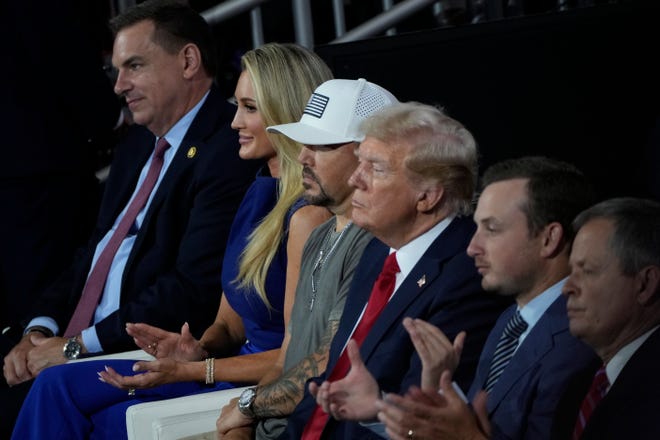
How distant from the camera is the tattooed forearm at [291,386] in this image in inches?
127

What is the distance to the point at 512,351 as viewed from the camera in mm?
2658

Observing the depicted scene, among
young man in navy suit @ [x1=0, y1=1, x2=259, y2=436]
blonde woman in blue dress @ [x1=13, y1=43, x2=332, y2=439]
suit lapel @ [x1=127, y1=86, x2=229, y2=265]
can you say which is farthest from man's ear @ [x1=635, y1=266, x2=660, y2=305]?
suit lapel @ [x1=127, y1=86, x2=229, y2=265]

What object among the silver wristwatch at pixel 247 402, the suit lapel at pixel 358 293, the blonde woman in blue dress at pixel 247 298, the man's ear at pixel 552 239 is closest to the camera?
the man's ear at pixel 552 239

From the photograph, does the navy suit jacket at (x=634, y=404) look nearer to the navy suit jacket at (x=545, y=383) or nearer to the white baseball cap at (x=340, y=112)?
A: the navy suit jacket at (x=545, y=383)

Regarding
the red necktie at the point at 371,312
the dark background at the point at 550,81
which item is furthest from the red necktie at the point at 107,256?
the red necktie at the point at 371,312

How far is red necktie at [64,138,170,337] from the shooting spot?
440cm

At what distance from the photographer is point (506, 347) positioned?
2.68 metres

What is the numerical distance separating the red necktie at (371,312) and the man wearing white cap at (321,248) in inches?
7.5

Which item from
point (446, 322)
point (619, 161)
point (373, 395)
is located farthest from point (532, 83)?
point (373, 395)

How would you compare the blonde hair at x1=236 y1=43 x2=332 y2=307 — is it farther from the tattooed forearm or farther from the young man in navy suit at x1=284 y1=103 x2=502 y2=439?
the young man in navy suit at x1=284 y1=103 x2=502 y2=439

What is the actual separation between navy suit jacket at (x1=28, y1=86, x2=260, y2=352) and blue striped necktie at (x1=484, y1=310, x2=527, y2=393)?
1.55m

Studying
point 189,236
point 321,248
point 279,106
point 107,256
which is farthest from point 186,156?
point 321,248

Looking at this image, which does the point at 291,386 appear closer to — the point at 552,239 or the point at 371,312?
the point at 371,312

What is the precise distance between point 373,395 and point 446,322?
0.33m
